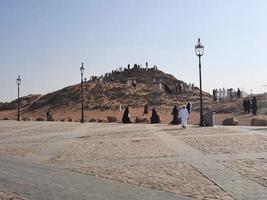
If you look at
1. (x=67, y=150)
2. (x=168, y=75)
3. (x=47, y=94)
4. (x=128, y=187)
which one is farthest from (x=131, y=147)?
(x=168, y=75)

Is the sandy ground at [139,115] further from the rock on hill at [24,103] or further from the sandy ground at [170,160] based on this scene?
the rock on hill at [24,103]

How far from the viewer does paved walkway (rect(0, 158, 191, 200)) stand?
389 inches

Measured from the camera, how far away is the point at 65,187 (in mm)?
10906

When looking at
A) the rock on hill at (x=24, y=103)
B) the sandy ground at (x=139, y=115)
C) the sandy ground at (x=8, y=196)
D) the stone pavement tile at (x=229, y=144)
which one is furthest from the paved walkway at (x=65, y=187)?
the rock on hill at (x=24, y=103)

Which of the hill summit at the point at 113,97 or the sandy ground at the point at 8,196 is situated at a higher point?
the hill summit at the point at 113,97

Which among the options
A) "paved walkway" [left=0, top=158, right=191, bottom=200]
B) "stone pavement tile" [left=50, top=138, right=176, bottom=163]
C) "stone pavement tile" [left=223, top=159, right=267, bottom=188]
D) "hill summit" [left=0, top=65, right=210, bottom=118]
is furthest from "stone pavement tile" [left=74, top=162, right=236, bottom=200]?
"hill summit" [left=0, top=65, right=210, bottom=118]

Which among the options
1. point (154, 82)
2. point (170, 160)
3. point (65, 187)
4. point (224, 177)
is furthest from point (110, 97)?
point (65, 187)

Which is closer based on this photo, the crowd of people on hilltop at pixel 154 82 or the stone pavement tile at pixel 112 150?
the stone pavement tile at pixel 112 150

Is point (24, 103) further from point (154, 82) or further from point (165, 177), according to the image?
point (165, 177)

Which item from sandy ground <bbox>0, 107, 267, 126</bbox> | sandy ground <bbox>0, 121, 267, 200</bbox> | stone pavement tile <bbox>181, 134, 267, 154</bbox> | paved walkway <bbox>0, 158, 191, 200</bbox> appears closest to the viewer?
paved walkway <bbox>0, 158, 191, 200</bbox>

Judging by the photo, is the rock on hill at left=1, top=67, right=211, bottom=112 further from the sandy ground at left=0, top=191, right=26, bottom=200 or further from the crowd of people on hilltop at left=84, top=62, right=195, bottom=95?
the sandy ground at left=0, top=191, right=26, bottom=200

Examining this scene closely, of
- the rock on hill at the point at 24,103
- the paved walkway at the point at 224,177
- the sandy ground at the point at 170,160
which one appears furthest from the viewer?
the rock on hill at the point at 24,103

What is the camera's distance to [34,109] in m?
90.2

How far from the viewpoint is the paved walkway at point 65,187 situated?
32.4 feet
